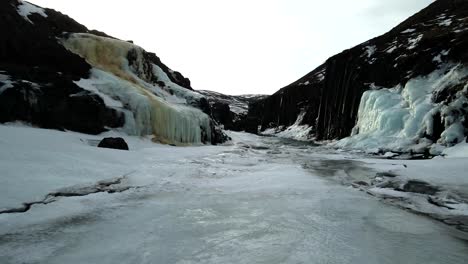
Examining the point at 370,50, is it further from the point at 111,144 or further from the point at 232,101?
the point at 232,101

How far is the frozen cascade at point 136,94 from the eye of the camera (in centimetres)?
2114

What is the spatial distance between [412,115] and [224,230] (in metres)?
20.3

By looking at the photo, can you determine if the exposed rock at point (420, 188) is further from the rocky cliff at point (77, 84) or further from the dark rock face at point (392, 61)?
the rocky cliff at point (77, 84)

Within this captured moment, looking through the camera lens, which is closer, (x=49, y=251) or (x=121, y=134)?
(x=49, y=251)

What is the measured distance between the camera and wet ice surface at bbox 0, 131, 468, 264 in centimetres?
432

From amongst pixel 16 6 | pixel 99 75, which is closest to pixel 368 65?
pixel 99 75

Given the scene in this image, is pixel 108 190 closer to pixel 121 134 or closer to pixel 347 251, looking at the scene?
pixel 347 251

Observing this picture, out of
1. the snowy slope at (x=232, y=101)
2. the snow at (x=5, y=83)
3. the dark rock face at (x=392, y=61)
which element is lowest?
the snow at (x=5, y=83)

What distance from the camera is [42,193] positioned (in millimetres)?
6797

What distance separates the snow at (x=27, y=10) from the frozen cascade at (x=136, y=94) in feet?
9.22

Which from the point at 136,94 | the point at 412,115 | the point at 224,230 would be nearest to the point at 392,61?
the point at 412,115

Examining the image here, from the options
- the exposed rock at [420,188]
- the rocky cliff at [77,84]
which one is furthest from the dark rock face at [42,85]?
the exposed rock at [420,188]

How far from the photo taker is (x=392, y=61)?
1232 inches

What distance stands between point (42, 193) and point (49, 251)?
2820mm
